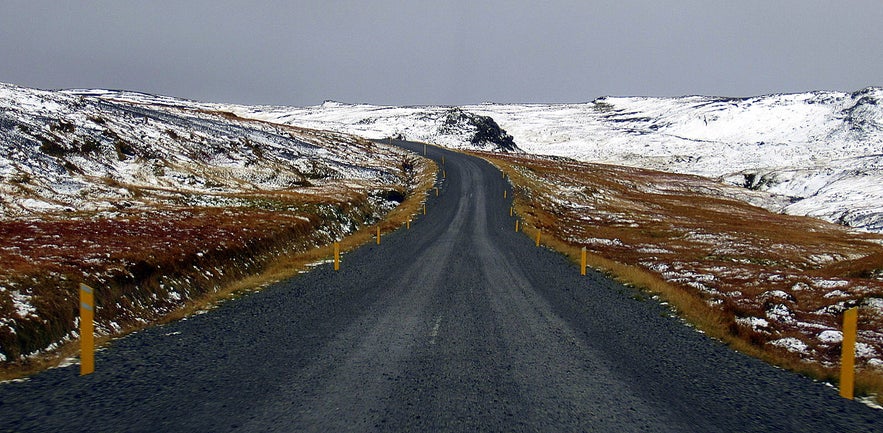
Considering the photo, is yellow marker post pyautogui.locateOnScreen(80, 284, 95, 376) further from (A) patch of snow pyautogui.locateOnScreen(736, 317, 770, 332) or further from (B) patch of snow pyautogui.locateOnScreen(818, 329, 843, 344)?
(B) patch of snow pyautogui.locateOnScreen(818, 329, 843, 344)

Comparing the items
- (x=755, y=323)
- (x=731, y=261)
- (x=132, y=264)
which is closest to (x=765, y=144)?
(x=731, y=261)

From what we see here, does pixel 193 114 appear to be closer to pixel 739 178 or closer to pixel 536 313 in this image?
pixel 536 313

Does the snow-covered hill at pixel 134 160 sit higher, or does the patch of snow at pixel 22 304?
the snow-covered hill at pixel 134 160

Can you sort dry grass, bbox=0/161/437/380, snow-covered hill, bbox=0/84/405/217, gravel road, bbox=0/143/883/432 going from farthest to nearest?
snow-covered hill, bbox=0/84/405/217, dry grass, bbox=0/161/437/380, gravel road, bbox=0/143/883/432

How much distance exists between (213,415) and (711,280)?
65.6ft

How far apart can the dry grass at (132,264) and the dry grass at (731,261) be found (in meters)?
13.2

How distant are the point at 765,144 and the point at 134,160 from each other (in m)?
155

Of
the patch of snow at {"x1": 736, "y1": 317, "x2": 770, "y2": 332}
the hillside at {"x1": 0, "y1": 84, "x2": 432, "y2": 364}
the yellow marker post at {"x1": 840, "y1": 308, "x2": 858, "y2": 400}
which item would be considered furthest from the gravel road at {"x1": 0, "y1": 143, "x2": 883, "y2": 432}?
the hillside at {"x1": 0, "y1": 84, "x2": 432, "y2": 364}

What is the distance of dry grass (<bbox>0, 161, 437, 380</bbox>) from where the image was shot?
10008mm

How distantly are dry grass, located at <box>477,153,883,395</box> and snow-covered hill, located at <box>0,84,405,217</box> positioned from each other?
24375 mm

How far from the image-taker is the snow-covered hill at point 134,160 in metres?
31.5

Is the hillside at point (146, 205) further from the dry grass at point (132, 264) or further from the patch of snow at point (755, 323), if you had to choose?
the patch of snow at point (755, 323)

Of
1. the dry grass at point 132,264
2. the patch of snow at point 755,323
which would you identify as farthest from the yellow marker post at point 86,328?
the patch of snow at point 755,323

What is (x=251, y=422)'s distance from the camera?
6055 mm
